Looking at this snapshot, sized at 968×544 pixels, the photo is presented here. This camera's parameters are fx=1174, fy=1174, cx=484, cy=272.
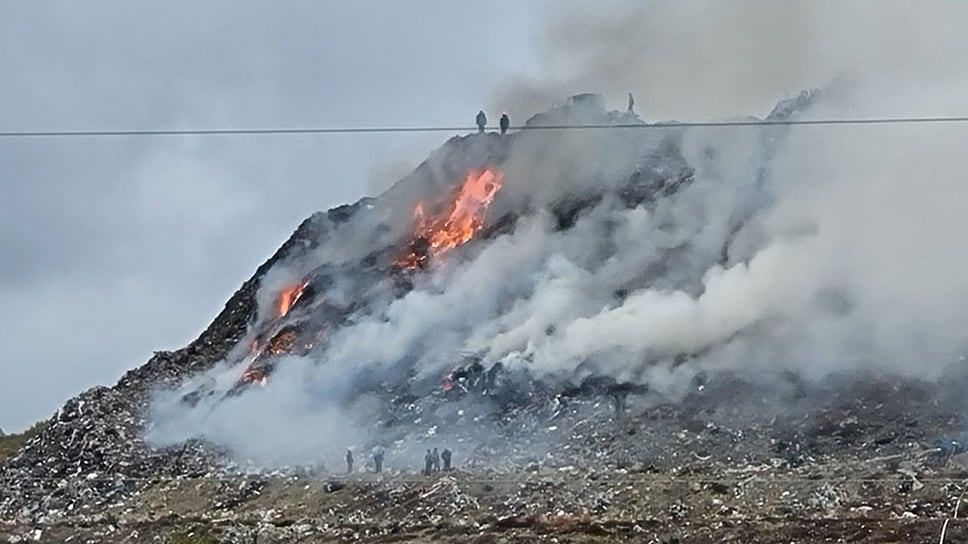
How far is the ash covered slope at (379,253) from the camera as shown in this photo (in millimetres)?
54125

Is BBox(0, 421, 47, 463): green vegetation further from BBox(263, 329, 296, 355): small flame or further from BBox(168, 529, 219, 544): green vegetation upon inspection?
BBox(168, 529, 219, 544): green vegetation

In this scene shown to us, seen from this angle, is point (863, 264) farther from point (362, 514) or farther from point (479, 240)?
point (362, 514)

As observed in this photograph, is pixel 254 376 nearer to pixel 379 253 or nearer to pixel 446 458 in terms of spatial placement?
pixel 379 253

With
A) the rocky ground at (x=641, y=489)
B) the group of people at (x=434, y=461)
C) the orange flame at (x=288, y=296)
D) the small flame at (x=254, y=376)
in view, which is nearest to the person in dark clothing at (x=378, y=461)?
the rocky ground at (x=641, y=489)

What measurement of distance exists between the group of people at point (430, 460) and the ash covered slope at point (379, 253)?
25.2ft

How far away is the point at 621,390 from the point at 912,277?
60.6 feet

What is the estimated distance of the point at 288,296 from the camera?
7562 centimetres

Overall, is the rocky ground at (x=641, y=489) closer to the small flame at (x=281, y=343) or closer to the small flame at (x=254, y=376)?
the small flame at (x=254, y=376)

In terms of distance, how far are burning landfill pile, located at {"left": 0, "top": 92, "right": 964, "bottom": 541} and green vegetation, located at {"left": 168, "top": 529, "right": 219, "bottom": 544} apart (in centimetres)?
428

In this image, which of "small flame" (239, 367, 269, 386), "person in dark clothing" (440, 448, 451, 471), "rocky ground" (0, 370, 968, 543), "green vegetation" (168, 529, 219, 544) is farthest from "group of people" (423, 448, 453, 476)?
"small flame" (239, 367, 269, 386)

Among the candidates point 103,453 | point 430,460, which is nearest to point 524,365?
point 430,460

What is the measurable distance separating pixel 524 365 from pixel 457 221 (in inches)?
861

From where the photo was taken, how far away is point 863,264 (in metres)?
62.9

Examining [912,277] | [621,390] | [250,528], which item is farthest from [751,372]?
[250,528]
